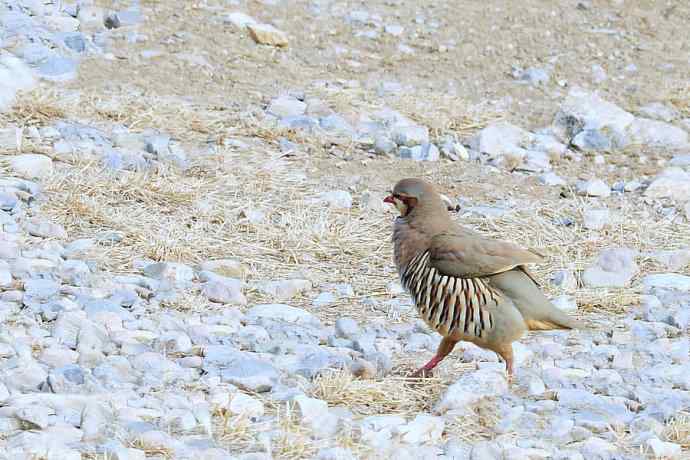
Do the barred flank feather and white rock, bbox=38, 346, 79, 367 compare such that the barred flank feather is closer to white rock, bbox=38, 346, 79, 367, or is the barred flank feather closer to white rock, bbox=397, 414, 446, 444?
white rock, bbox=397, 414, 446, 444

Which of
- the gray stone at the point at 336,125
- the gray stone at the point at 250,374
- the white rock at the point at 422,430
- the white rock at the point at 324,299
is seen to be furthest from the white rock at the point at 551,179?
the white rock at the point at 422,430

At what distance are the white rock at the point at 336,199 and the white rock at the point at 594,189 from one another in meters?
1.58

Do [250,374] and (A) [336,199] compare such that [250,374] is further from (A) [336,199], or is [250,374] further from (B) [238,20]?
(B) [238,20]

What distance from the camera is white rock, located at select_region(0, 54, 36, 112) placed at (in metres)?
7.73

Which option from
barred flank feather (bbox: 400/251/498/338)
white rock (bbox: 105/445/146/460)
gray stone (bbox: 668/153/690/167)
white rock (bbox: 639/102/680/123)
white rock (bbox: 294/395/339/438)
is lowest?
gray stone (bbox: 668/153/690/167)

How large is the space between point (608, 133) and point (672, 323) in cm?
316

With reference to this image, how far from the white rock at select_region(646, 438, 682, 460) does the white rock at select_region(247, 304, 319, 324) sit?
172 cm

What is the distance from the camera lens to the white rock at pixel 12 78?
7734 mm

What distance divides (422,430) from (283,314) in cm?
138

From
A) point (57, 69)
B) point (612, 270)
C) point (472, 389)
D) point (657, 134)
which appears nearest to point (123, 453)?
point (472, 389)

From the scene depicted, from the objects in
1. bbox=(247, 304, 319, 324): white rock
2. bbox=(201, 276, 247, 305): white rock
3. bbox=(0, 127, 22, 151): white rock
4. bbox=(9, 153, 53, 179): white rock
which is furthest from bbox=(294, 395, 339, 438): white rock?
bbox=(0, 127, 22, 151): white rock

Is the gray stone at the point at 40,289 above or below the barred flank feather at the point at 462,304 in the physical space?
below

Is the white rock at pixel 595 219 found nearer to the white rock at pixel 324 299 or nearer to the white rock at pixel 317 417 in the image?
the white rock at pixel 324 299

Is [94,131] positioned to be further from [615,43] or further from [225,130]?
[615,43]
